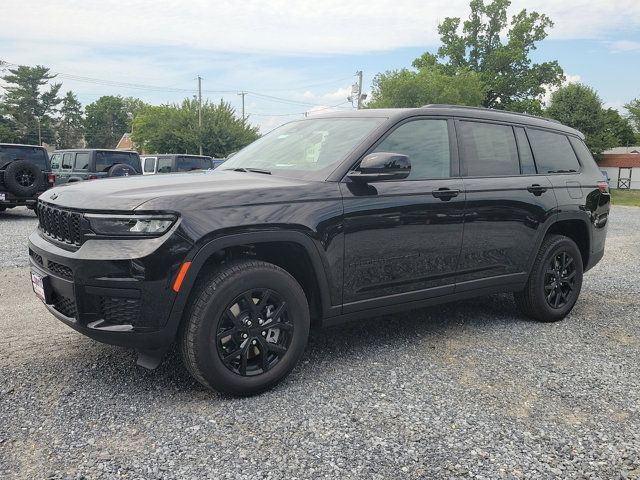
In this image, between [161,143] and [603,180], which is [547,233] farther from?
[161,143]

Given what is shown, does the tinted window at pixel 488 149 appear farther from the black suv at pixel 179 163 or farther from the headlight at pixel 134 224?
the black suv at pixel 179 163

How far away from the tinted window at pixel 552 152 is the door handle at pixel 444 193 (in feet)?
4.06

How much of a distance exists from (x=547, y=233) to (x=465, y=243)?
122 cm

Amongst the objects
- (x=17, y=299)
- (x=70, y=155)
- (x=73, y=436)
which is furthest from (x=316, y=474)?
(x=70, y=155)

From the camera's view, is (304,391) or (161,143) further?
(161,143)

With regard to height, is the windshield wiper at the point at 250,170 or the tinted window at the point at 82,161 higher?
the tinted window at the point at 82,161

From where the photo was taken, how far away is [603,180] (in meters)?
5.31

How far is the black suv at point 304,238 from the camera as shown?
289cm

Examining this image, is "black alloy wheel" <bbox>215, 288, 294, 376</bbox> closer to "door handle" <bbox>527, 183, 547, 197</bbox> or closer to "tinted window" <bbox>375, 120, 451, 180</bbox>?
"tinted window" <bbox>375, 120, 451, 180</bbox>

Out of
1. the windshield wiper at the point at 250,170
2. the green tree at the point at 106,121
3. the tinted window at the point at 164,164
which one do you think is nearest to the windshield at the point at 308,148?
the windshield wiper at the point at 250,170

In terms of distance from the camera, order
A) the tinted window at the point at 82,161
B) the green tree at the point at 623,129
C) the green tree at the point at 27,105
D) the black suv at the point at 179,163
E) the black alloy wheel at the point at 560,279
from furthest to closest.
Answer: the green tree at the point at 27,105, the green tree at the point at 623,129, the black suv at the point at 179,163, the tinted window at the point at 82,161, the black alloy wheel at the point at 560,279

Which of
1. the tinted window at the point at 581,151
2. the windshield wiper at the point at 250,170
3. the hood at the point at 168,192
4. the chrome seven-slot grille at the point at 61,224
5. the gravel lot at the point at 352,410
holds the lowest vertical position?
the gravel lot at the point at 352,410

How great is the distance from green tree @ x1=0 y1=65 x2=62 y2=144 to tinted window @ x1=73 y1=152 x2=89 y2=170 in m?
71.7

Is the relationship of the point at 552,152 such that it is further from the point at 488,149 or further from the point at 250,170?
the point at 250,170
